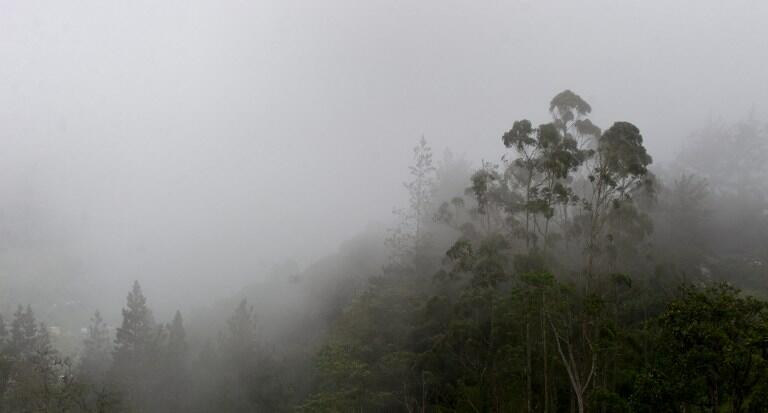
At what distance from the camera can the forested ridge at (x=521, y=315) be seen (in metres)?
16.1

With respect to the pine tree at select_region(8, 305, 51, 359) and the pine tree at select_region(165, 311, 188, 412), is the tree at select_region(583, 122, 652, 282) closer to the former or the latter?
the pine tree at select_region(165, 311, 188, 412)

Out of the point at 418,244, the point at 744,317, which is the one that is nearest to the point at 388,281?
the point at 418,244

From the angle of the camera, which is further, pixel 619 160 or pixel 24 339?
pixel 24 339

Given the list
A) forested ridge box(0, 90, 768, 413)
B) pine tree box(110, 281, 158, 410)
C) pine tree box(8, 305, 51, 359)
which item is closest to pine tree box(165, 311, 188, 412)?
forested ridge box(0, 90, 768, 413)

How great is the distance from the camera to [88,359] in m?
60.6

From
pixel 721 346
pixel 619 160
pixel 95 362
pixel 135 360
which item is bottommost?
pixel 95 362

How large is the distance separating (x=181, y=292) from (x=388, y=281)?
9671cm

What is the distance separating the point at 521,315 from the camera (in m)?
24.3

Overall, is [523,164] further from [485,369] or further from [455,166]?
[455,166]

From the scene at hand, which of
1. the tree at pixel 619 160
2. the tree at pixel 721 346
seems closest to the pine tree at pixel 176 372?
the tree at pixel 619 160

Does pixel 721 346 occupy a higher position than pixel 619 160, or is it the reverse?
pixel 619 160

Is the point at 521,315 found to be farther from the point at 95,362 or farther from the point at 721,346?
the point at 95,362

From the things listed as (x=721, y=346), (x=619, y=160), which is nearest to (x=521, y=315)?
(x=619, y=160)

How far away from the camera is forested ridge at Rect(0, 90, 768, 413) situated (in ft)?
52.9
